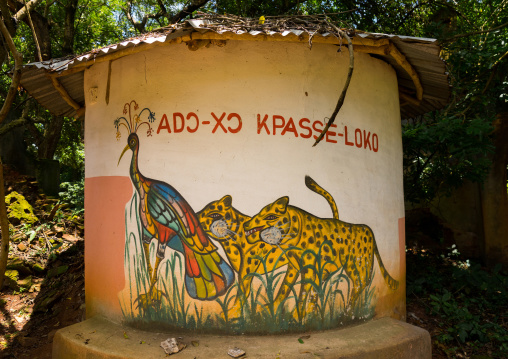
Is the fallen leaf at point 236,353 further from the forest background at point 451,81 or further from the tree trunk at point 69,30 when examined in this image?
the tree trunk at point 69,30

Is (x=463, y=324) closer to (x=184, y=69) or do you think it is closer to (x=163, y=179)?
(x=163, y=179)

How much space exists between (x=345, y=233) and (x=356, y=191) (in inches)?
19.4

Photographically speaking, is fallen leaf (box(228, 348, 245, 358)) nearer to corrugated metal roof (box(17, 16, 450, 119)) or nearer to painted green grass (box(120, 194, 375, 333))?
painted green grass (box(120, 194, 375, 333))

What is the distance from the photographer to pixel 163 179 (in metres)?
4.60

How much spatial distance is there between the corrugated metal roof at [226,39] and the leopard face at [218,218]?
1.57 metres

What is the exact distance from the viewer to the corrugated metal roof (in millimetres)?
4125

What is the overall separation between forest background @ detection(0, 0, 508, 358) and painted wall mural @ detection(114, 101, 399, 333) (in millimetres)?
2717

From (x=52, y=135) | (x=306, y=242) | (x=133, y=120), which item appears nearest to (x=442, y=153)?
(x=306, y=242)

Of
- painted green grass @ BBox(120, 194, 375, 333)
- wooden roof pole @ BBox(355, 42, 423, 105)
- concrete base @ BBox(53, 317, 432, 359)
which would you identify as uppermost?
wooden roof pole @ BBox(355, 42, 423, 105)

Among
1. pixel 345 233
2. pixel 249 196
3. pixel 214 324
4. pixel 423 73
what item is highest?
pixel 423 73

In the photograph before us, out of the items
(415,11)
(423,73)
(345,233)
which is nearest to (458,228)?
(415,11)

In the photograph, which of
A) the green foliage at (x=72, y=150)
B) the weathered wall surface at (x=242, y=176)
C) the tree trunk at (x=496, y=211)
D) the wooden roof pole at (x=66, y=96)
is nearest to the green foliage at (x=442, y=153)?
the tree trunk at (x=496, y=211)

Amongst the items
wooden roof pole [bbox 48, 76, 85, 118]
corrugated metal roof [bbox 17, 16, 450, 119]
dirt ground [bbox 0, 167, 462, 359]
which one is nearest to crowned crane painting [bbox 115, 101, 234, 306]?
corrugated metal roof [bbox 17, 16, 450, 119]

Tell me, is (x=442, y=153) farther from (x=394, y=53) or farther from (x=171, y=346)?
(x=171, y=346)
